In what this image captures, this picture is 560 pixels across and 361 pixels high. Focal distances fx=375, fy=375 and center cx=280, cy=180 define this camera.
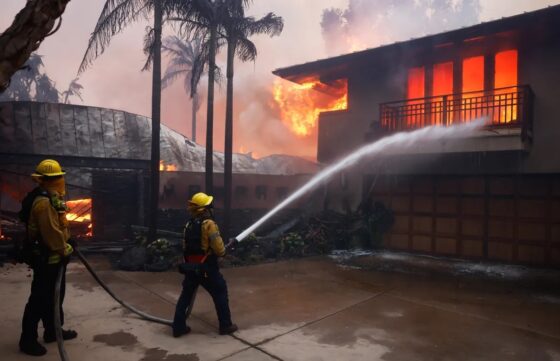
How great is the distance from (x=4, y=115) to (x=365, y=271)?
12.0m

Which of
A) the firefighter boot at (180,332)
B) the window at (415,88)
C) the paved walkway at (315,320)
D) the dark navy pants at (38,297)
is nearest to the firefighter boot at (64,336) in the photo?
A: the paved walkway at (315,320)

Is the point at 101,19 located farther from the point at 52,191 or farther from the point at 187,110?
the point at 187,110

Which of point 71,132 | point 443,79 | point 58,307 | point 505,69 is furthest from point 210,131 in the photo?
point 505,69

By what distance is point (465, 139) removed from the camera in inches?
365

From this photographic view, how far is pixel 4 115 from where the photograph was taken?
11.9m

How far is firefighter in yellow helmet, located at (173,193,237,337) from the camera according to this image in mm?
4855

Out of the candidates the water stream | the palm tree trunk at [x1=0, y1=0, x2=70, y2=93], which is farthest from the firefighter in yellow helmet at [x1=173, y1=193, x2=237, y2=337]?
the water stream

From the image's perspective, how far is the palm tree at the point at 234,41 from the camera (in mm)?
11750

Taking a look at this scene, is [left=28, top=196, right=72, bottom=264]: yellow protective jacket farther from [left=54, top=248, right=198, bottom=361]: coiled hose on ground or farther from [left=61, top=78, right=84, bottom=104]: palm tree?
[left=61, top=78, right=84, bottom=104]: palm tree

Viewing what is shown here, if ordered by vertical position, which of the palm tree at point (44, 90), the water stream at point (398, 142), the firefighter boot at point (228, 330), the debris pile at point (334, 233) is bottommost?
the firefighter boot at point (228, 330)

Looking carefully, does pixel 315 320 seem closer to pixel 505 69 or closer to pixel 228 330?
pixel 228 330

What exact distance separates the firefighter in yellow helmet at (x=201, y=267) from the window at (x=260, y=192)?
9579 mm

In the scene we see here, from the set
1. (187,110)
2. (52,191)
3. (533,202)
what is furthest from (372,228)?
(187,110)

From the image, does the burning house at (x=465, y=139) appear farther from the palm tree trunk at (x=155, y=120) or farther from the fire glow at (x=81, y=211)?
the fire glow at (x=81, y=211)
